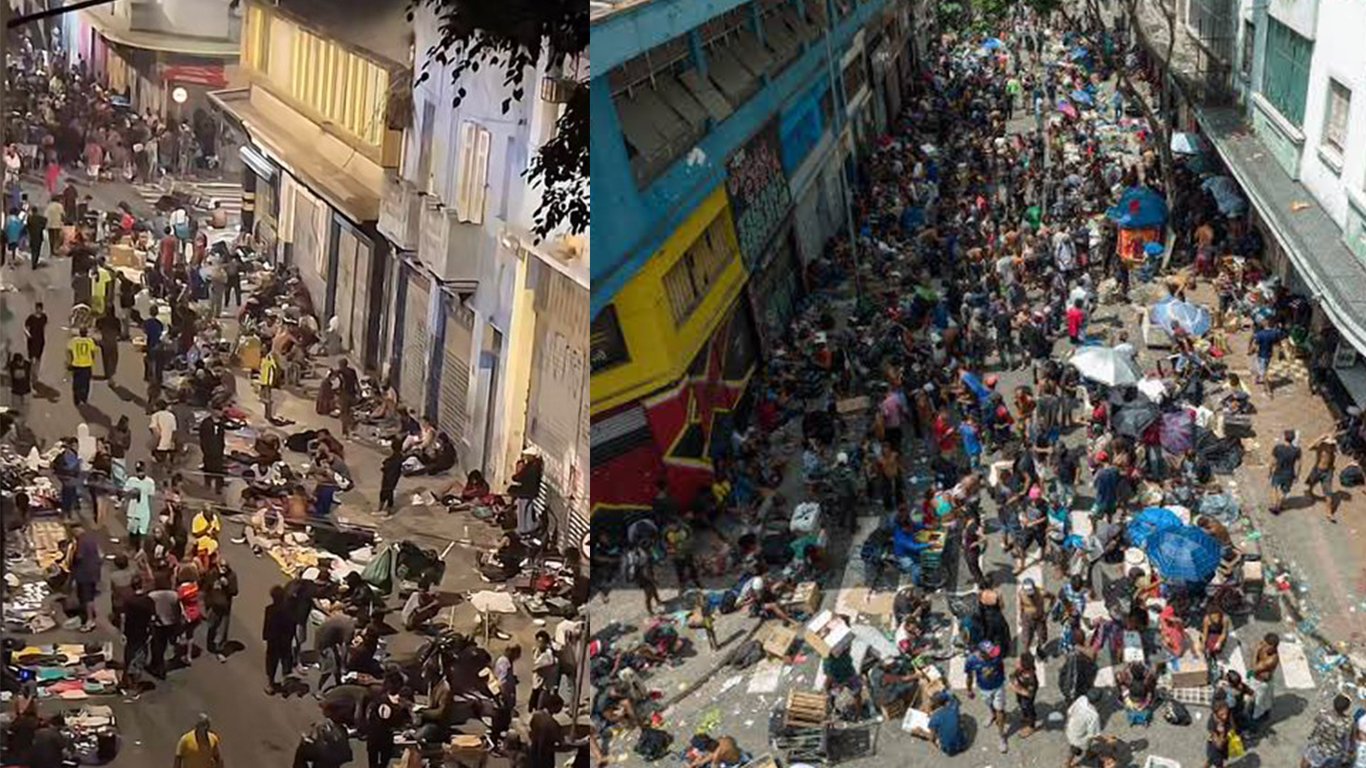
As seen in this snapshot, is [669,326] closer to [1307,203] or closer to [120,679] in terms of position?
[1307,203]

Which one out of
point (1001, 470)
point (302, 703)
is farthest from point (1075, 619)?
point (302, 703)

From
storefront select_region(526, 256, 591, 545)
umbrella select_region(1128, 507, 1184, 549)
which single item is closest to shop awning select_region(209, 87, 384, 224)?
storefront select_region(526, 256, 591, 545)

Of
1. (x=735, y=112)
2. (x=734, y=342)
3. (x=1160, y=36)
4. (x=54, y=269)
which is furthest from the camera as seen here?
(x=1160, y=36)

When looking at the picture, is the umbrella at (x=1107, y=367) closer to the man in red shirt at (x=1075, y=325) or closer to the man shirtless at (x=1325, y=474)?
the man shirtless at (x=1325, y=474)

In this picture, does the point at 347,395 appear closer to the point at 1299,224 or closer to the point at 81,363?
the point at 81,363

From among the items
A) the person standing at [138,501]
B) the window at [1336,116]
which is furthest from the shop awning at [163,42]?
the window at [1336,116]
